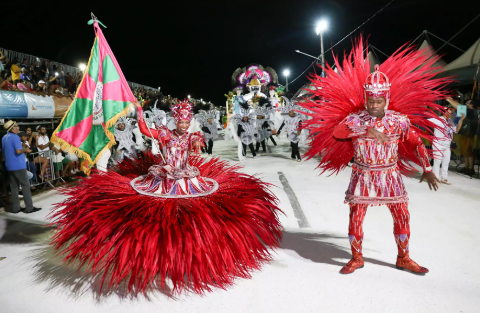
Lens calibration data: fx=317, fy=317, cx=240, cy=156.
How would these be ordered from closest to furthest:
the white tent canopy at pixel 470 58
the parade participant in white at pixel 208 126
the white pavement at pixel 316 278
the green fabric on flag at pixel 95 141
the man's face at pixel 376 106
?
the white pavement at pixel 316 278, the man's face at pixel 376 106, the green fabric on flag at pixel 95 141, the white tent canopy at pixel 470 58, the parade participant in white at pixel 208 126

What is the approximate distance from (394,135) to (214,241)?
1.99 meters

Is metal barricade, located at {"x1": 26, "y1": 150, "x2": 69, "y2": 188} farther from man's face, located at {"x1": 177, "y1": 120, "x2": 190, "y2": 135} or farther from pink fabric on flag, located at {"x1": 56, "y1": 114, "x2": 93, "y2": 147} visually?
man's face, located at {"x1": 177, "y1": 120, "x2": 190, "y2": 135}

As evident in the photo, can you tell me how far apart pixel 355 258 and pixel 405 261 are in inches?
19.7

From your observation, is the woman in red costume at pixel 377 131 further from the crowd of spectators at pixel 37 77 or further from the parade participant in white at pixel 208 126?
the parade participant in white at pixel 208 126

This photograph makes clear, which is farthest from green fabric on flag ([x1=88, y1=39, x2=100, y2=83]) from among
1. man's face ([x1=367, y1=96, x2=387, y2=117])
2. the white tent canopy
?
the white tent canopy

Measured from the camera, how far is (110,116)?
3.84 m

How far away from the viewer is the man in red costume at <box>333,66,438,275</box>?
118 inches

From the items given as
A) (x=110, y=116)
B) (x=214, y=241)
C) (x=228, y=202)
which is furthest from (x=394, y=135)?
(x=110, y=116)

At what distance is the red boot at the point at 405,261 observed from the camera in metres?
3.18

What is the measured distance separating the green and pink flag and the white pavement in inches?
56.9

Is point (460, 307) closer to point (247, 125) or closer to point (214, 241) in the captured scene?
point (214, 241)

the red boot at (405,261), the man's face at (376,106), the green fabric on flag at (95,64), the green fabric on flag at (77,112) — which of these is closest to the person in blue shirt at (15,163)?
the green fabric on flag at (77,112)

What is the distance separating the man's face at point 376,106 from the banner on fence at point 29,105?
7.38m

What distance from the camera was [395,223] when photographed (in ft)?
10.5
